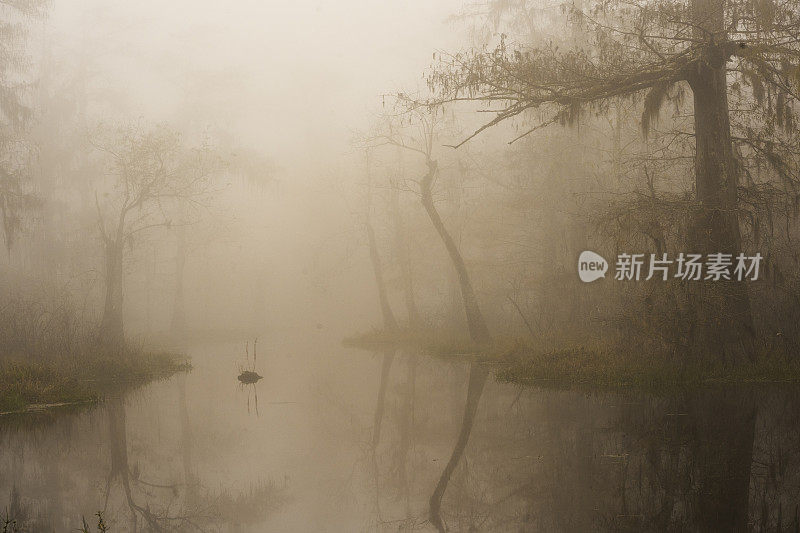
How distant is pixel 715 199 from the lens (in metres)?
14.9

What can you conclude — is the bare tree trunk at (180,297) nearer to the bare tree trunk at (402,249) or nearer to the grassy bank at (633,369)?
the bare tree trunk at (402,249)

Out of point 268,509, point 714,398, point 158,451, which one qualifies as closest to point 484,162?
point 714,398

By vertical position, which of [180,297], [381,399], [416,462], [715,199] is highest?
[715,199]

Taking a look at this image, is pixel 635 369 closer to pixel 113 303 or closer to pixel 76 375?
pixel 76 375

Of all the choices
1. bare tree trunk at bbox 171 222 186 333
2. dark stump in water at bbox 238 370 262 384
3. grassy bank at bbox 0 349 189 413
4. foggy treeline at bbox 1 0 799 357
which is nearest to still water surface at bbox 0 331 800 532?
grassy bank at bbox 0 349 189 413

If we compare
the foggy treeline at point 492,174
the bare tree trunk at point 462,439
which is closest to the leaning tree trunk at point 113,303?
the foggy treeline at point 492,174

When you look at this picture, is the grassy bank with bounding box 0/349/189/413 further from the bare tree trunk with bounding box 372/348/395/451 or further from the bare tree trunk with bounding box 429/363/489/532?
the bare tree trunk with bounding box 429/363/489/532

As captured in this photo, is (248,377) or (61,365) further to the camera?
(248,377)

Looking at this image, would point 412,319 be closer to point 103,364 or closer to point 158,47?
point 103,364

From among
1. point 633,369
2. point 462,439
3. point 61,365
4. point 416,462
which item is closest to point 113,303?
point 61,365

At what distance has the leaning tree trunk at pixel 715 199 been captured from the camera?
14.5m

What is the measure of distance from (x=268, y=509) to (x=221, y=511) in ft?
1.53

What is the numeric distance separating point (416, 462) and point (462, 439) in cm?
122

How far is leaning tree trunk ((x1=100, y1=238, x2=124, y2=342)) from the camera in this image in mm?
22328
